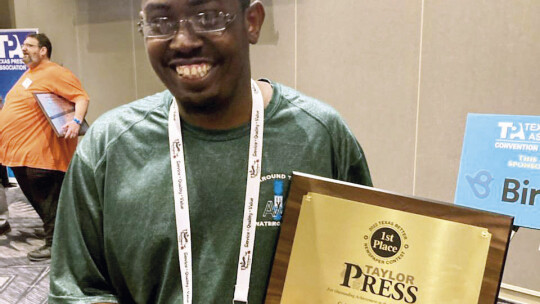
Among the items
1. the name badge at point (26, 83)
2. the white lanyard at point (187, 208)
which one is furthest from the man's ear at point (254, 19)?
the name badge at point (26, 83)

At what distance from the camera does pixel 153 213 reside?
3.40 ft

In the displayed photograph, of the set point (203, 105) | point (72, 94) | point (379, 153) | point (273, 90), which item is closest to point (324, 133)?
point (273, 90)

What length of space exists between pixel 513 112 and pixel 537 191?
115 centimetres

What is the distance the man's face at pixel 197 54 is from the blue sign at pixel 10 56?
5.02m

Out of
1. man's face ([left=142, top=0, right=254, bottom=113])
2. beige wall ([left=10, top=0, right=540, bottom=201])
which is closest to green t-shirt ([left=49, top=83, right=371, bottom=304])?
man's face ([left=142, top=0, right=254, bottom=113])

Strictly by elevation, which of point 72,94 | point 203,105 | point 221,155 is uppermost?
point 203,105

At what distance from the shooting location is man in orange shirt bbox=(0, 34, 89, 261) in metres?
3.69

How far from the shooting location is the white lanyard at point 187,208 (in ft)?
3.34

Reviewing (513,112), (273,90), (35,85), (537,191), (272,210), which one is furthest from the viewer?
(35,85)

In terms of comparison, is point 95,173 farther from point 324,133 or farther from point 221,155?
point 324,133

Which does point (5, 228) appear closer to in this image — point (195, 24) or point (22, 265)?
point (22, 265)

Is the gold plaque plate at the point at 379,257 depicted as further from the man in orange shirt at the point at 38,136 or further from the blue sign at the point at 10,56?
the blue sign at the point at 10,56

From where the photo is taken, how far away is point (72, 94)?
3.74 meters

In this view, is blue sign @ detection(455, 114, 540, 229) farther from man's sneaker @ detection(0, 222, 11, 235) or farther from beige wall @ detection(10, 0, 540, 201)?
man's sneaker @ detection(0, 222, 11, 235)
